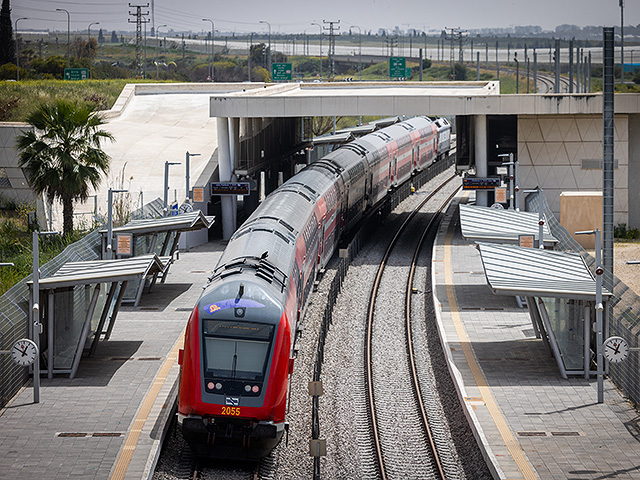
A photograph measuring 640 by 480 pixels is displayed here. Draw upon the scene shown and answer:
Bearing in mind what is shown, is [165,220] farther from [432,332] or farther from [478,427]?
[478,427]

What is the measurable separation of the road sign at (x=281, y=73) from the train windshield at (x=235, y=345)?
65977 mm

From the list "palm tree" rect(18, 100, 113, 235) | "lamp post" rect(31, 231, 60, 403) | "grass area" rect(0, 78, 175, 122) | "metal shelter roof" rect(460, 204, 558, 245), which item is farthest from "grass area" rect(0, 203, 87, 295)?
"metal shelter roof" rect(460, 204, 558, 245)

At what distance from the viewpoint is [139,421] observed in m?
18.7

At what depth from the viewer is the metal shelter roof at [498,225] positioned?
28.7m

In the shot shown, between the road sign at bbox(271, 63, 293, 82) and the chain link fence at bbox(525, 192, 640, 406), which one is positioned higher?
the road sign at bbox(271, 63, 293, 82)

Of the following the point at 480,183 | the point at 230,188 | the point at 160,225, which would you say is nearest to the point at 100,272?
the point at 160,225

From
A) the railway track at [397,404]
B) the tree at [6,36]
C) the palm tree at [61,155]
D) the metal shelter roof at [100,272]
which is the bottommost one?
the railway track at [397,404]

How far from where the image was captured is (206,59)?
522 feet

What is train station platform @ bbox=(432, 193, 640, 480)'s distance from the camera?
1660 centimetres

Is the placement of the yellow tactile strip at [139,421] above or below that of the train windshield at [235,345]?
below

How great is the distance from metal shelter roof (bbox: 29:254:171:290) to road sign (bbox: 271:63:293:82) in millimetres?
59756

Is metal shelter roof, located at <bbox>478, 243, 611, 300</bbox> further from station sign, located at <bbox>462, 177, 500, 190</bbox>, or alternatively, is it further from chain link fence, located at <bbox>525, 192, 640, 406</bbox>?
station sign, located at <bbox>462, 177, 500, 190</bbox>

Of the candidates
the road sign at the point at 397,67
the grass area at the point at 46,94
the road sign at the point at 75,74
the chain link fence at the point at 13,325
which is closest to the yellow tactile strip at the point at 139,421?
the chain link fence at the point at 13,325

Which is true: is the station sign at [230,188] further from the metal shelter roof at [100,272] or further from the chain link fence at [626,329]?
the chain link fence at [626,329]
